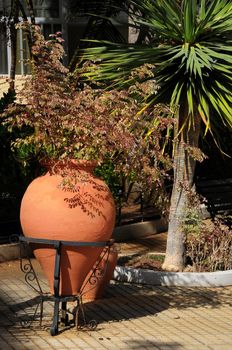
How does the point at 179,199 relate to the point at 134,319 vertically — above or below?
above

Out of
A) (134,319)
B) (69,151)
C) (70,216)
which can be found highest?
(69,151)

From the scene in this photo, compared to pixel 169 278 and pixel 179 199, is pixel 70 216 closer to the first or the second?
pixel 169 278

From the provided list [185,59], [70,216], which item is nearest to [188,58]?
[185,59]

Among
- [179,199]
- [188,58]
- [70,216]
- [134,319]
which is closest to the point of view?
[70,216]

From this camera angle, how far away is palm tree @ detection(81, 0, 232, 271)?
7.46 meters

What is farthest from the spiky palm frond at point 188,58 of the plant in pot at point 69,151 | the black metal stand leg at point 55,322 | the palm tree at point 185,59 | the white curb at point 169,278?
the black metal stand leg at point 55,322

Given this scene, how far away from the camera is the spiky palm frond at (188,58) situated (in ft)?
24.5

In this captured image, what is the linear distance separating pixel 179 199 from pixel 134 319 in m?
2.26

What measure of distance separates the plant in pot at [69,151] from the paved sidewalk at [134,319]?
0.48 meters

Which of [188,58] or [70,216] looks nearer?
[70,216]

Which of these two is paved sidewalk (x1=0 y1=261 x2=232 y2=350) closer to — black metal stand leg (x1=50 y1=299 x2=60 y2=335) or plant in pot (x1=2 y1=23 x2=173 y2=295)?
black metal stand leg (x1=50 y1=299 x2=60 y2=335)

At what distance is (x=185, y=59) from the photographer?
7512 millimetres

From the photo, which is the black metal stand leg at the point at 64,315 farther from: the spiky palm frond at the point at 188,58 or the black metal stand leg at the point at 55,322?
the spiky palm frond at the point at 188,58

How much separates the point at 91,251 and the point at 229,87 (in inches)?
117
